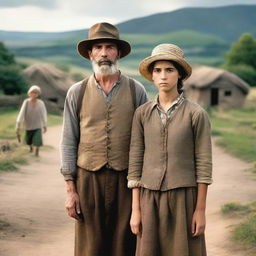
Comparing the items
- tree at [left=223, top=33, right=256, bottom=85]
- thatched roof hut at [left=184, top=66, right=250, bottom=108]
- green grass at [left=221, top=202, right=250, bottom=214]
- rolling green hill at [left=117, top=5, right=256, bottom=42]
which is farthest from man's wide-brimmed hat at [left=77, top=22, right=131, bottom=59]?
rolling green hill at [left=117, top=5, right=256, bottom=42]

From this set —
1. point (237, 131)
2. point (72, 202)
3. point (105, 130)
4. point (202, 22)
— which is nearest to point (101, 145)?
point (105, 130)

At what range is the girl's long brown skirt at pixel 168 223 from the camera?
12.1 ft

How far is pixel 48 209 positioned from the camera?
7984 millimetres

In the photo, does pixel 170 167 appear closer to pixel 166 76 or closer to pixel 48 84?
pixel 166 76

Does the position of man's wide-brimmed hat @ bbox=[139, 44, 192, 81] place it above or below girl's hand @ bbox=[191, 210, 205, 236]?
above

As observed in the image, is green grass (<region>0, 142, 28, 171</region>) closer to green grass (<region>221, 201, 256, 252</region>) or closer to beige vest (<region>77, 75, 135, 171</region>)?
green grass (<region>221, 201, 256, 252</region>)

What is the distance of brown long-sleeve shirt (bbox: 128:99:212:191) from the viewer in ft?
12.1

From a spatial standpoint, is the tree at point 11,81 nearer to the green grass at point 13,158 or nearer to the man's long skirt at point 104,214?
the green grass at point 13,158

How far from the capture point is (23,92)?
30828 millimetres

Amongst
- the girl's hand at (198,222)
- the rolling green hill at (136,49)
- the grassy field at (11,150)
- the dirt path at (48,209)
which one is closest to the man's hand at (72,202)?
the girl's hand at (198,222)

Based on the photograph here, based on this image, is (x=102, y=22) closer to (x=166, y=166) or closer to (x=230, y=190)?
(x=166, y=166)

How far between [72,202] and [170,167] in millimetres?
884

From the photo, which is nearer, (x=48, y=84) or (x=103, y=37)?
(x=103, y=37)

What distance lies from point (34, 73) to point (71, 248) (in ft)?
89.3
